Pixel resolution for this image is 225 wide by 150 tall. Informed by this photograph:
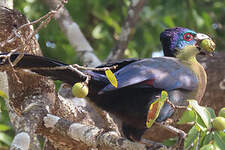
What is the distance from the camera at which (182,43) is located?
11.4 feet

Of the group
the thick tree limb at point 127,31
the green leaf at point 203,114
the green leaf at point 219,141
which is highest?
the thick tree limb at point 127,31

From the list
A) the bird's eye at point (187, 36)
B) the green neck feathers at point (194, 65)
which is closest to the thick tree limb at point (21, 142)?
the green neck feathers at point (194, 65)

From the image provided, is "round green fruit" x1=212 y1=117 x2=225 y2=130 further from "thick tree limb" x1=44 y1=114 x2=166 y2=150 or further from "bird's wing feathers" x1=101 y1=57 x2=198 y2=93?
"bird's wing feathers" x1=101 y1=57 x2=198 y2=93

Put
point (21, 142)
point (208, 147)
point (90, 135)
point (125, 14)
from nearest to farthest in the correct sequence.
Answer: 1. point (208, 147)
2. point (21, 142)
3. point (90, 135)
4. point (125, 14)

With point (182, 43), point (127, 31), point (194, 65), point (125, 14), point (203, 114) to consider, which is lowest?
point (203, 114)

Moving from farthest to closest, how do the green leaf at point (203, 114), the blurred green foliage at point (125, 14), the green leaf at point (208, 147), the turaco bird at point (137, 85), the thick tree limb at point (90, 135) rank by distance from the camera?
the blurred green foliage at point (125, 14) < the turaco bird at point (137, 85) < the thick tree limb at point (90, 135) < the green leaf at point (203, 114) < the green leaf at point (208, 147)

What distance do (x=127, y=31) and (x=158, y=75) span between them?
192 cm

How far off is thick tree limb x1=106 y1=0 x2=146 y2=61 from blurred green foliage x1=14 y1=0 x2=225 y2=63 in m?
0.51

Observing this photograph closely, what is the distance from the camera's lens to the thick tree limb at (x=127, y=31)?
469cm

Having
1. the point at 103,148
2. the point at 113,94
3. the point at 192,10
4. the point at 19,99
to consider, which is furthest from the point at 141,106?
the point at 192,10

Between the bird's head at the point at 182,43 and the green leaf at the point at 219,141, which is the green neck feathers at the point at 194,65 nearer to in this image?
the bird's head at the point at 182,43

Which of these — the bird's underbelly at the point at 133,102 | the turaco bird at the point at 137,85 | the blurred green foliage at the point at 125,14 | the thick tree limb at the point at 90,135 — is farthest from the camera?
the blurred green foliage at the point at 125,14

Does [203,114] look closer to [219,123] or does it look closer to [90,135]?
[219,123]

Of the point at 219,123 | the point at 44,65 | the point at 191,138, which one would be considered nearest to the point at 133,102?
the point at 44,65
